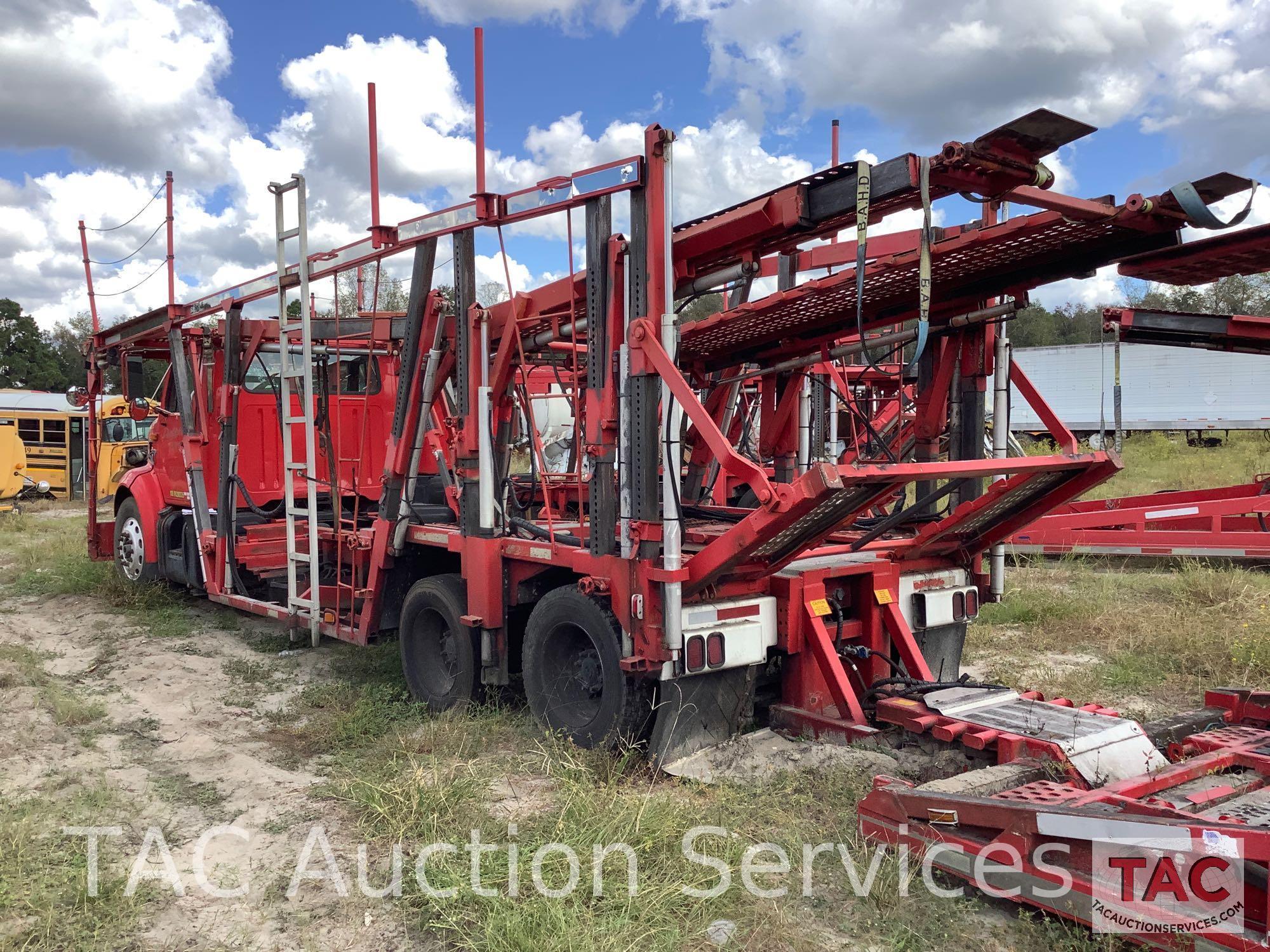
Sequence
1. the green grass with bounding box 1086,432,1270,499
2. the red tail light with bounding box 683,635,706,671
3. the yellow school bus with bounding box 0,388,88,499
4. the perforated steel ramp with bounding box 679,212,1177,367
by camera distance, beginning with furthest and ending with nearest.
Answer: the yellow school bus with bounding box 0,388,88,499, the green grass with bounding box 1086,432,1270,499, the red tail light with bounding box 683,635,706,671, the perforated steel ramp with bounding box 679,212,1177,367

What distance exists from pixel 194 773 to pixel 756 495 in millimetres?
3438

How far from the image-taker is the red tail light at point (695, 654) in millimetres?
4527

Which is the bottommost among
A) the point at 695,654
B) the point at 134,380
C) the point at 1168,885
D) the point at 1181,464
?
the point at 1168,885

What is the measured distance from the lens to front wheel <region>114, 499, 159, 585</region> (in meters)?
9.52

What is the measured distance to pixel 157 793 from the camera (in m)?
4.78

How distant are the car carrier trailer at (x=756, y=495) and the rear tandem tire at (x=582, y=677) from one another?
0.02 metres

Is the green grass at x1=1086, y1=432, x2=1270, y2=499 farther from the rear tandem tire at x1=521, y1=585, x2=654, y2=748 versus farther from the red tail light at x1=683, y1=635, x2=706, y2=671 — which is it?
the red tail light at x1=683, y1=635, x2=706, y2=671

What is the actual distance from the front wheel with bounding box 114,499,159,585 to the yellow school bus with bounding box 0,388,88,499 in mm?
15188

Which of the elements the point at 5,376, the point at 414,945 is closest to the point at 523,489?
the point at 414,945

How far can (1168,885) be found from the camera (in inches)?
119

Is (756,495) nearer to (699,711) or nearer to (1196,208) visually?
(699,711)

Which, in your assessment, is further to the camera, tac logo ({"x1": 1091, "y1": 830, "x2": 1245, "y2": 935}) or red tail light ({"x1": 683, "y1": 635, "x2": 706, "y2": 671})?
red tail light ({"x1": 683, "y1": 635, "x2": 706, "y2": 671})

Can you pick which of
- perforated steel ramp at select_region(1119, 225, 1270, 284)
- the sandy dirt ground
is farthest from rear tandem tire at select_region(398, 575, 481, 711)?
perforated steel ramp at select_region(1119, 225, 1270, 284)

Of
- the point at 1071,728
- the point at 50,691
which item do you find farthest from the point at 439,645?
the point at 1071,728
